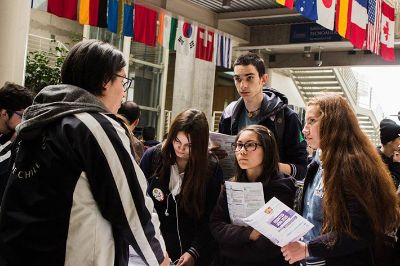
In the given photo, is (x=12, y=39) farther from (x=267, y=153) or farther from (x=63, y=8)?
(x=267, y=153)

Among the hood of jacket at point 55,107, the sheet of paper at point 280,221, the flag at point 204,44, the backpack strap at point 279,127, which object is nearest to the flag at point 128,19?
the flag at point 204,44

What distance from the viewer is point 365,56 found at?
13.9 meters

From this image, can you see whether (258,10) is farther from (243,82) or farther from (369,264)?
(369,264)

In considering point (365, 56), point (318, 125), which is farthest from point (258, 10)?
point (318, 125)

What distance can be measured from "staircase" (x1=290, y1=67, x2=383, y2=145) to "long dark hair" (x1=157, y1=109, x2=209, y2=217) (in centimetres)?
1410

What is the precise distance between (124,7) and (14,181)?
24.9 feet

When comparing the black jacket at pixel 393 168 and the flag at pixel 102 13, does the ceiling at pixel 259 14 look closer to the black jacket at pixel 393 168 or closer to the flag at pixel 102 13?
the flag at pixel 102 13

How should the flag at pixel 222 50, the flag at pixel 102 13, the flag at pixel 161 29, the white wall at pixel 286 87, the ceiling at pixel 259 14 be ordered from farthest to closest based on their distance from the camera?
the white wall at pixel 286 87 → the flag at pixel 222 50 → the ceiling at pixel 259 14 → the flag at pixel 161 29 → the flag at pixel 102 13

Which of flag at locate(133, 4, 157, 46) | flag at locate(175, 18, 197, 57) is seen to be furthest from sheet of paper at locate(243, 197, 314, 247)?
flag at locate(175, 18, 197, 57)

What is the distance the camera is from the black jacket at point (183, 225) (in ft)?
10.3

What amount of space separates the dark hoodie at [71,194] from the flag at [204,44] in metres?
9.41

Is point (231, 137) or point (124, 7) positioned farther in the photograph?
point (124, 7)

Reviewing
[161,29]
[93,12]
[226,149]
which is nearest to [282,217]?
[226,149]

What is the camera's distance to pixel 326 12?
8.19 metres
